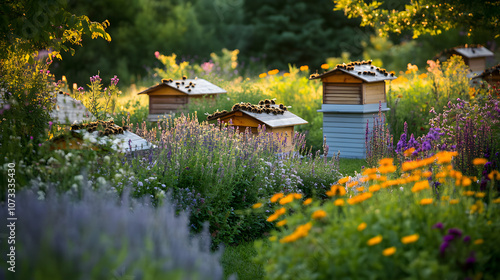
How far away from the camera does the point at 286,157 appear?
689 cm

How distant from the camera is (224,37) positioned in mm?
31297

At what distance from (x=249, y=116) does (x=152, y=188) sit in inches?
104

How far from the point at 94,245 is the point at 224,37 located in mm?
29694

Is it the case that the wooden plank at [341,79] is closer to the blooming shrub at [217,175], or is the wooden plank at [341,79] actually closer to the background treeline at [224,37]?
the blooming shrub at [217,175]

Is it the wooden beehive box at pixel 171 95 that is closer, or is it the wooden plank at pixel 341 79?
the wooden plank at pixel 341 79

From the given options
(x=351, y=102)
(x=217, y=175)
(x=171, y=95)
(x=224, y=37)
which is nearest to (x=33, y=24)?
(x=217, y=175)

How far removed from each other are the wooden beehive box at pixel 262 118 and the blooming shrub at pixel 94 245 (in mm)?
4333

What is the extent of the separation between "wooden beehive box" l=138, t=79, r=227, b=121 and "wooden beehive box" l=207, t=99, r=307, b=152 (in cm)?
287

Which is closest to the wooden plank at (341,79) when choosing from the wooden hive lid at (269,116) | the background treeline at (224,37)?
the wooden hive lid at (269,116)

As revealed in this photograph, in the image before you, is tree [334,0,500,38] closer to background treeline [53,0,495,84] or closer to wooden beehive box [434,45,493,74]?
wooden beehive box [434,45,493,74]

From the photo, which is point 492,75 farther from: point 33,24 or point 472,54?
point 33,24

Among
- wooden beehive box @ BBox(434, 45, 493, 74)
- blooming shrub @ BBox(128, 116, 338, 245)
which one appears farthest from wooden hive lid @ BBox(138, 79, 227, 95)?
wooden beehive box @ BBox(434, 45, 493, 74)

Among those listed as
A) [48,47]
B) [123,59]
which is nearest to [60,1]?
[48,47]

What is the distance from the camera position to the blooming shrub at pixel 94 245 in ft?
7.51
